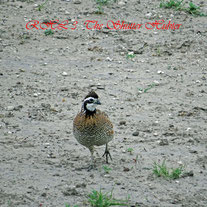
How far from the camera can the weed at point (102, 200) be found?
17.4ft

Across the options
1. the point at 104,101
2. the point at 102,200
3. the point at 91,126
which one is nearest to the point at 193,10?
the point at 104,101

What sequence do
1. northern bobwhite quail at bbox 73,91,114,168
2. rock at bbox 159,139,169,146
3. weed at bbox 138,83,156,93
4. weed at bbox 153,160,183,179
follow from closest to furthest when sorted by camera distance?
1. weed at bbox 153,160,183,179
2. northern bobwhite quail at bbox 73,91,114,168
3. rock at bbox 159,139,169,146
4. weed at bbox 138,83,156,93

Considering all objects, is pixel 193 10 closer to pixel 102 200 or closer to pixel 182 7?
pixel 182 7

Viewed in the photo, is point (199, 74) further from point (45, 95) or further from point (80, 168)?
point (80, 168)

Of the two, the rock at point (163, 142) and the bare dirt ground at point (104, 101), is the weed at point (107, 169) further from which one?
the rock at point (163, 142)

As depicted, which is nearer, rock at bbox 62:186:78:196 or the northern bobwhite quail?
rock at bbox 62:186:78:196

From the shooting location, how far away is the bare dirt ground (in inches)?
232

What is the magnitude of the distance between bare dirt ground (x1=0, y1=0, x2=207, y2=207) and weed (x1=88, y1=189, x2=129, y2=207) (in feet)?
0.48

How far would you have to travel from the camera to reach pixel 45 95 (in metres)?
8.87

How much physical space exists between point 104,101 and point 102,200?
3578mm

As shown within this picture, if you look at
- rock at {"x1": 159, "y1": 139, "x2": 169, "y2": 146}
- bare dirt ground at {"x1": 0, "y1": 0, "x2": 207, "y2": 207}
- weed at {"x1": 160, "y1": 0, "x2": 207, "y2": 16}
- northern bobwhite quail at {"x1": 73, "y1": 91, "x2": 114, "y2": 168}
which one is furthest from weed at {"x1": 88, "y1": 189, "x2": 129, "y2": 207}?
weed at {"x1": 160, "y1": 0, "x2": 207, "y2": 16}

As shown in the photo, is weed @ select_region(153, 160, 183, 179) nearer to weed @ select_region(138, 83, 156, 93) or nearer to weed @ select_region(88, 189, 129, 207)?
Answer: weed @ select_region(88, 189, 129, 207)

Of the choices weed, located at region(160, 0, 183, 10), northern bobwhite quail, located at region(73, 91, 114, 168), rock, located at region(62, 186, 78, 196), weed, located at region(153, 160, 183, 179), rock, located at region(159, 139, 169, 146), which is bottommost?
weed, located at region(160, 0, 183, 10)

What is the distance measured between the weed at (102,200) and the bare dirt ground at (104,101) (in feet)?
0.48
